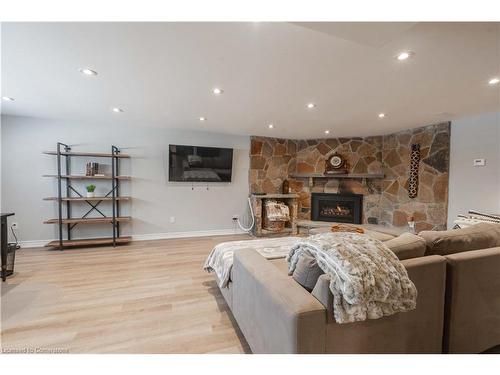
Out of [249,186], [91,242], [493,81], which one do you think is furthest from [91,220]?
[493,81]

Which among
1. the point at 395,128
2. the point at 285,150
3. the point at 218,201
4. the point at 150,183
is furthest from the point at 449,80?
the point at 150,183

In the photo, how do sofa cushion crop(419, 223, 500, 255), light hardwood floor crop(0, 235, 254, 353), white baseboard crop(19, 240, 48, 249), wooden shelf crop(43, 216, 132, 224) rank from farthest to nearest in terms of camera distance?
white baseboard crop(19, 240, 48, 249), wooden shelf crop(43, 216, 132, 224), light hardwood floor crop(0, 235, 254, 353), sofa cushion crop(419, 223, 500, 255)

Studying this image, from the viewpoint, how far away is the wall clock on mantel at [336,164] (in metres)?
5.08

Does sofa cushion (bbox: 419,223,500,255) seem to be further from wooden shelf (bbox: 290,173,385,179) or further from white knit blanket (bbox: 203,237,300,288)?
wooden shelf (bbox: 290,173,385,179)

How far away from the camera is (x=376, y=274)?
1.13 metres

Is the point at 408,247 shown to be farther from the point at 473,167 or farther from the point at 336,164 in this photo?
the point at 336,164

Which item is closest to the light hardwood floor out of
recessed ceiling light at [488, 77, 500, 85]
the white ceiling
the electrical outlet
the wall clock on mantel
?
the white ceiling

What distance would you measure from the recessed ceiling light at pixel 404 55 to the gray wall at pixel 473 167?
262 centimetres

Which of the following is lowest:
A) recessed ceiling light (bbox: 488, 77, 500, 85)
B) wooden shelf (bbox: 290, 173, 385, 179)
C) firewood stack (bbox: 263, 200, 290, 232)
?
firewood stack (bbox: 263, 200, 290, 232)

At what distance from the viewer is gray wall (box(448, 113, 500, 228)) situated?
3240 millimetres

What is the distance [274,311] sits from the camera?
1.19 m

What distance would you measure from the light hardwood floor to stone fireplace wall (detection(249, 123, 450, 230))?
293 cm

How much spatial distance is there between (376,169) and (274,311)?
4739 mm

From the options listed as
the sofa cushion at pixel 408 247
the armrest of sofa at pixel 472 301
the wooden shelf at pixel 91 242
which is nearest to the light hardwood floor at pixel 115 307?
the wooden shelf at pixel 91 242
